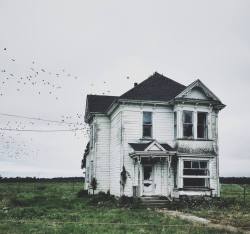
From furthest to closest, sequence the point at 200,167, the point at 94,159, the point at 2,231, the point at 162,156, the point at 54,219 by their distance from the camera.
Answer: the point at 94,159, the point at 200,167, the point at 162,156, the point at 54,219, the point at 2,231

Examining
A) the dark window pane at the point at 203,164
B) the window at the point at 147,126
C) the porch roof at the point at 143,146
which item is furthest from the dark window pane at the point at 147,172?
the dark window pane at the point at 203,164

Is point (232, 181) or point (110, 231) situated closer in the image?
point (110, 231)

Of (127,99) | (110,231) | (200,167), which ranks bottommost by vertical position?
(110,231)

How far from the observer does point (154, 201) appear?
1054 inches

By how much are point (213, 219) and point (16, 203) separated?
13.7 m

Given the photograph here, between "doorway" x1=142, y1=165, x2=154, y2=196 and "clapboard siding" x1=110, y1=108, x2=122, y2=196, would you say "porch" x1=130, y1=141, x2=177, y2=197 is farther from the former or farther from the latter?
"clapboard siding" x1=110, y1=108, x2=122, y2=196

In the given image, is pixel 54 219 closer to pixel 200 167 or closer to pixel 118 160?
pixel 118 160

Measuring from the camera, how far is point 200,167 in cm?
2905

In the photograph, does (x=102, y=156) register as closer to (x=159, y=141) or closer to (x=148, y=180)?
(x=148, y=180)

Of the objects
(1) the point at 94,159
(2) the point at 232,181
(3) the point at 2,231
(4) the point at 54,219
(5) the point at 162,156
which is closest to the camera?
(3) the point at 2,231

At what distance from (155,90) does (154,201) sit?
7.85 meters

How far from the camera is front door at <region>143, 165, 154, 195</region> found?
28.2m

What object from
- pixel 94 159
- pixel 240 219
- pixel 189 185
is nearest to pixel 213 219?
pixel 240 219

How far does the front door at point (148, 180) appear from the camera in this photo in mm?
28219
